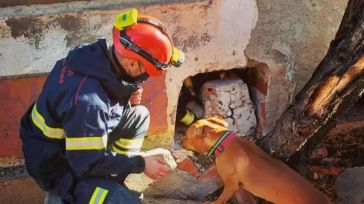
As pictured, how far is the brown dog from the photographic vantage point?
13.3 feet

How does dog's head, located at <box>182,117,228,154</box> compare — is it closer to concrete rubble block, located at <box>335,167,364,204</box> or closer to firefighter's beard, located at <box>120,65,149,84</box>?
firefighter's beard, located at <box>120,65,149,84</box>

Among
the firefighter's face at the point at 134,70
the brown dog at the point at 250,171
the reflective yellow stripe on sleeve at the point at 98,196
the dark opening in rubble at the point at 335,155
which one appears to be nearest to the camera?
the firefighter's face at the point at 134,70

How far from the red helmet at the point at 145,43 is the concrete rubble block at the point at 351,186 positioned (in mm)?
2142

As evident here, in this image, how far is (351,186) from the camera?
492 cm

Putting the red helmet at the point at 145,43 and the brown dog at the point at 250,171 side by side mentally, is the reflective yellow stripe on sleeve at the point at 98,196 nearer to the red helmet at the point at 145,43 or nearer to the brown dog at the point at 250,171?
the red helmet at the point at 145,43

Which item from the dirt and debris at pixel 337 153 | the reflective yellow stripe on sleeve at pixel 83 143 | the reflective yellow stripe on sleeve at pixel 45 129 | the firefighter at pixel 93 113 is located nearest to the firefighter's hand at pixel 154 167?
the firefighter at pixel 93 113

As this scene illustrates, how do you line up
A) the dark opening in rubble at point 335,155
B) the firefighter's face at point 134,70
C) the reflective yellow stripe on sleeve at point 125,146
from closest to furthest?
the firefighter's face at point 134,70 → the reflective yellow stripe on sleeve at point 125,146 → the dark opening in rubble at point 335,155

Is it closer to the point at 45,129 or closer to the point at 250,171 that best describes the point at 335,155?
the point at 250,171

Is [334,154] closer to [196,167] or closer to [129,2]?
[196,167]

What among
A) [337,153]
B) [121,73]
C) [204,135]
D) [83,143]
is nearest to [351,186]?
[337,153]

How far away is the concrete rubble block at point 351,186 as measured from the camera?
4.83 m

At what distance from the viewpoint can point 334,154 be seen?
15.6 ft

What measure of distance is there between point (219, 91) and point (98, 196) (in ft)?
5.25

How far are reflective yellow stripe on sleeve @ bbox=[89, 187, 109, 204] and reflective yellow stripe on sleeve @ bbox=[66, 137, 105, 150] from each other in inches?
13.3
